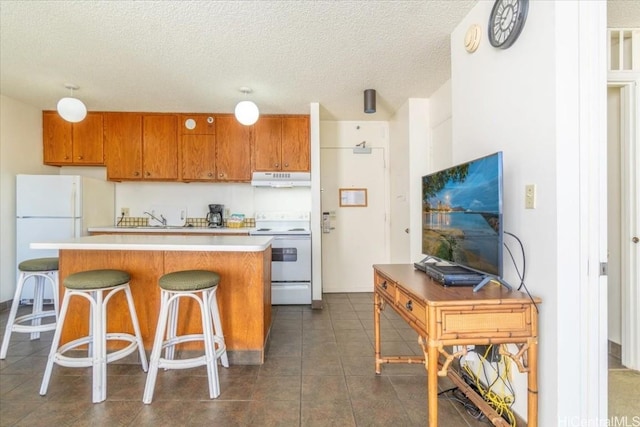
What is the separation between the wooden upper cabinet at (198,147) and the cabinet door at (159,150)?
132 mm

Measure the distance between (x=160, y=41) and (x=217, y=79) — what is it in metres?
0.72

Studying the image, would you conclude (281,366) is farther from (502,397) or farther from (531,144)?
(531,144)

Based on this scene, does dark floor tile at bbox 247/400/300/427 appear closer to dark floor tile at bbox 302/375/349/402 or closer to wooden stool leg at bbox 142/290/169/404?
dark floor tile at bbox 302/375/349/402

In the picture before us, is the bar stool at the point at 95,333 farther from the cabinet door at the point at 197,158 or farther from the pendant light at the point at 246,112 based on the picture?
the cabinet door at the point at 197,158

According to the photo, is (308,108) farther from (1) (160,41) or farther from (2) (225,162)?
(1) (160,41)

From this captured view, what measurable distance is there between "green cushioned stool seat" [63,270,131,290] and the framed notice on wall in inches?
118

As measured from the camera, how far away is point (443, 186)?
6.05ft

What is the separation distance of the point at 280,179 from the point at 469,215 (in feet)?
9.23

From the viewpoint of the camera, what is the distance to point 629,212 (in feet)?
7.09

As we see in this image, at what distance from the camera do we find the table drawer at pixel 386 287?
1.76m

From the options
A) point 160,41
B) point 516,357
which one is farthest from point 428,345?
point 160,41

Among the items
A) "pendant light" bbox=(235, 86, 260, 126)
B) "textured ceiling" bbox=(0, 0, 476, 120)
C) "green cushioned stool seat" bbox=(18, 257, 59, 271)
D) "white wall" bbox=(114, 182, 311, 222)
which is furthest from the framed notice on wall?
"green cushioned stool seat" bbox=(18, 257, 59, 271)

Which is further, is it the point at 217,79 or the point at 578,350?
the point at 217,79

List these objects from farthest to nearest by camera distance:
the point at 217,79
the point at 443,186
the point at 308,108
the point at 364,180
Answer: the point at 364,180
the point at 308,108
the point at 217,79
the point at 443,186
